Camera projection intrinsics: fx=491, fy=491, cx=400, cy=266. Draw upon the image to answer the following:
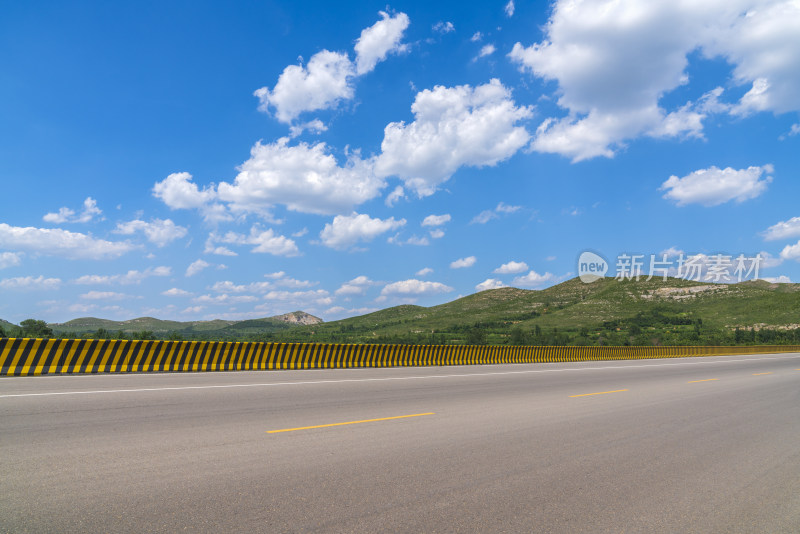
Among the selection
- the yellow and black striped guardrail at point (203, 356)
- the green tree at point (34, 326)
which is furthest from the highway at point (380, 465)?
the green tree at point (34, 326)

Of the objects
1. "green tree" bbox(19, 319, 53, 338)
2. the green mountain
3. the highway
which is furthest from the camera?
the green mountain

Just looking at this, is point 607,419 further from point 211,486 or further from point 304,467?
point 211,486

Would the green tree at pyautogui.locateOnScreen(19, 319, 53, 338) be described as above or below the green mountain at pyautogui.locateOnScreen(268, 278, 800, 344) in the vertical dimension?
below

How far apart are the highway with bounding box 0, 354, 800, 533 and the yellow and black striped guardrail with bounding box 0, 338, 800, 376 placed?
17.4 feet

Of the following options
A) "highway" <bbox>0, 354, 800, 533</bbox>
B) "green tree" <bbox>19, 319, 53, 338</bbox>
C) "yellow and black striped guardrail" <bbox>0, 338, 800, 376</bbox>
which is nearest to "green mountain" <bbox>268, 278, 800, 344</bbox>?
"green tree" <bbox>19, 319, 53, 338</bbox>

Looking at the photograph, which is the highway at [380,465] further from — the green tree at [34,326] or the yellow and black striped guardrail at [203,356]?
the green tree at [34,326]

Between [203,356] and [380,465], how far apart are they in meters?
15.2

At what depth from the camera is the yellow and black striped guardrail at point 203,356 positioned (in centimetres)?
1503

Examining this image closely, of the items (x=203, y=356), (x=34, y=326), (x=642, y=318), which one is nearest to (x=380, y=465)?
(x=203, y=356)

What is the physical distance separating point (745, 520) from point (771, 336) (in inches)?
4862

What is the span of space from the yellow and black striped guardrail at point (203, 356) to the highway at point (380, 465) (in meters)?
5.30

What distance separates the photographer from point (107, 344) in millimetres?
16469

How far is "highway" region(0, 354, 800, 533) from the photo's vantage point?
4172 mm

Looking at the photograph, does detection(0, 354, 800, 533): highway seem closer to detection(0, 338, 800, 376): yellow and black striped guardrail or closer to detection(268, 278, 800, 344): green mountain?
detection(0, 338, 800, 376): yellow and black striped guardrail
